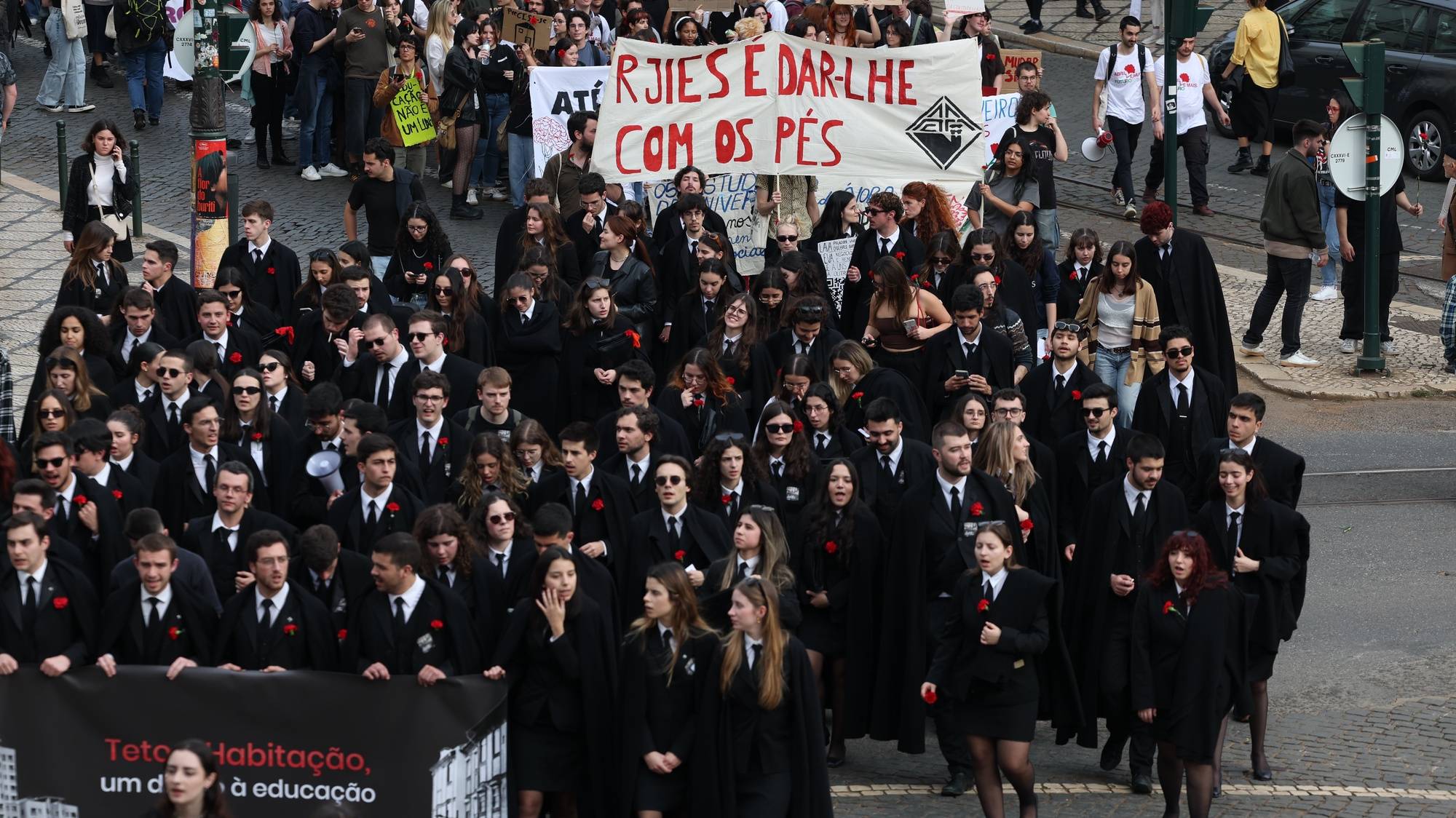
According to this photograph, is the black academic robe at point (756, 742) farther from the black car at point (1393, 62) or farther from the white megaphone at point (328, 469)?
the black car at point (1393, 62)

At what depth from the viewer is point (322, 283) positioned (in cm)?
1406

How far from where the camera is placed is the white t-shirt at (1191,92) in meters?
20.9

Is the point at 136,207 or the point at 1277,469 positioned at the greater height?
the point at 136,207

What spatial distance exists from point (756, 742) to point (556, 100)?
10251 millimetres

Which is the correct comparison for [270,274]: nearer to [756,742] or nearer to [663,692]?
[663,692]

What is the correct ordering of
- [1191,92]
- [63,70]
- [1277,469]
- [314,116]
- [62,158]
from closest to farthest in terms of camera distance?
[1277,469], [62,158], [1191,92], [314,116], [63,70]

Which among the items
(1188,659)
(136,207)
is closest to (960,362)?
(1188,659)

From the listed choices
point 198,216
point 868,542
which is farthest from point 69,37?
point 868,542

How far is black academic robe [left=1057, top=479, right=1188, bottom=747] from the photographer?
10969 millimetres

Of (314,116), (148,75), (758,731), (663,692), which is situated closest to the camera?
(758,731)

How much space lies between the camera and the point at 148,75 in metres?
23.8

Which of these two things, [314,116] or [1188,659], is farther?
[314,116]

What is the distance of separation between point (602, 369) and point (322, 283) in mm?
2048

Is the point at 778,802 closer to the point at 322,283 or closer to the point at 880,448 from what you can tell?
the point at 880,448
